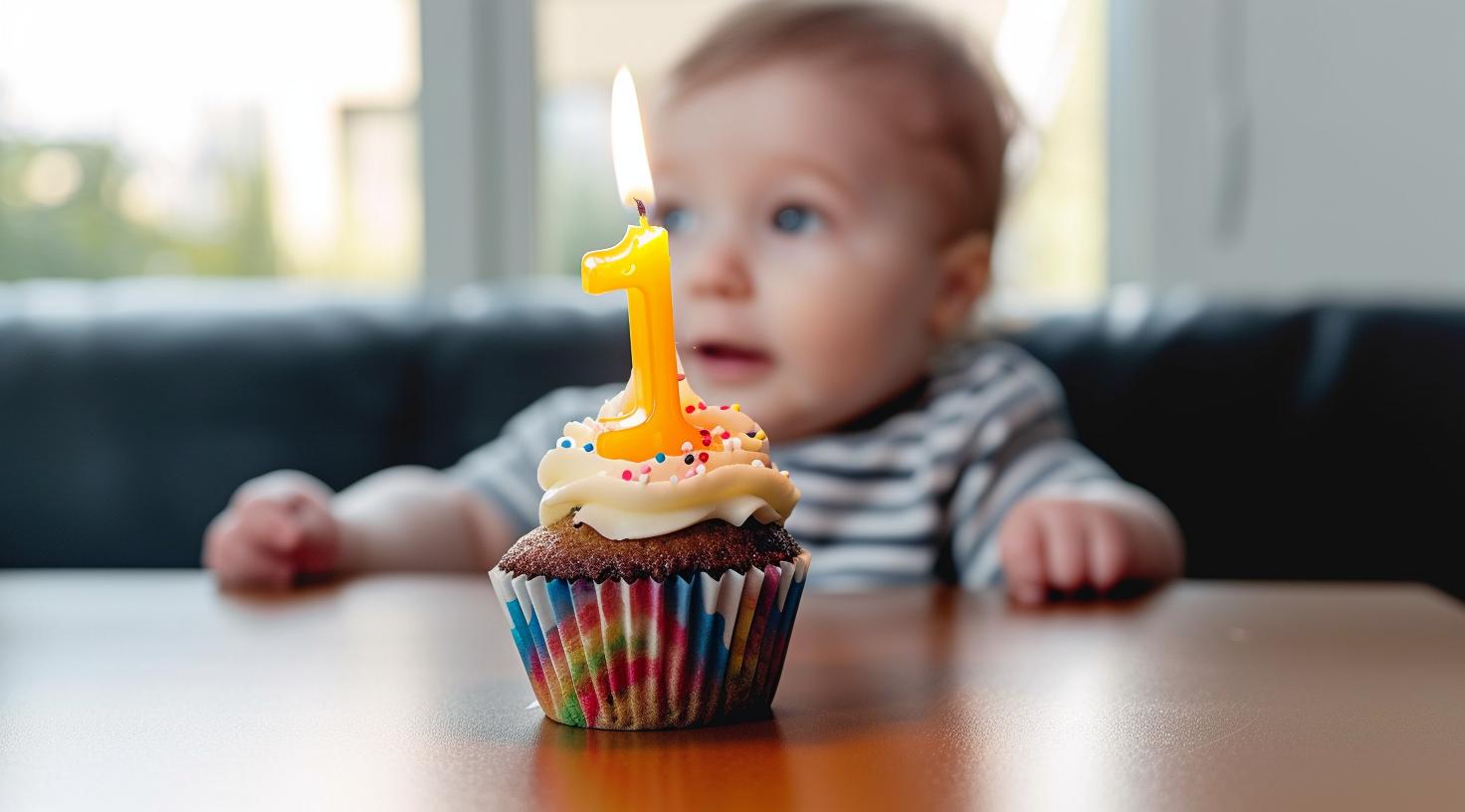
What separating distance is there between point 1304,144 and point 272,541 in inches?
79.0

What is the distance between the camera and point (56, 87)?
2.72 m

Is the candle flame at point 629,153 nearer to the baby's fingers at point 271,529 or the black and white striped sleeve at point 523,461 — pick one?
the baby's fingers at point 271,529

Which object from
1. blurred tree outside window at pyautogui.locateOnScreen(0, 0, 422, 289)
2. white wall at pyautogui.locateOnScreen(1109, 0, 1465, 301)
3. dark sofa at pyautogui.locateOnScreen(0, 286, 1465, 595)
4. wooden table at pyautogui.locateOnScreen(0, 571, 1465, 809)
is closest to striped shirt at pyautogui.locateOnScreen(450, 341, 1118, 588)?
dark sofa at pyautogui.locateOnScreen(0, 286, 1465, 595)

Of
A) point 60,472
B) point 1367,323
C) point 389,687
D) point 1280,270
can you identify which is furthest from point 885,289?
point 1280,270

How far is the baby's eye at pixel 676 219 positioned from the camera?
139cm

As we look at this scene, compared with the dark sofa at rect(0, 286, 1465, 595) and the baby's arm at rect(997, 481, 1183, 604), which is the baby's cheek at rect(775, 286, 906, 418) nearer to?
the baby's arm at rect(997, 481, 1183, 604)

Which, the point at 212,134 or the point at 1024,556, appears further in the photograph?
the point at 212,134

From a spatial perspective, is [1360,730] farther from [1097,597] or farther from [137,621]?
[137,621]

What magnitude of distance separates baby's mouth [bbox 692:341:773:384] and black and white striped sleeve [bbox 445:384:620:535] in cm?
27

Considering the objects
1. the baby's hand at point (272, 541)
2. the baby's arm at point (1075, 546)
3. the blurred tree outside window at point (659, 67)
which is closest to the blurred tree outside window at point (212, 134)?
the blurred tree outside window at point (659, 67)

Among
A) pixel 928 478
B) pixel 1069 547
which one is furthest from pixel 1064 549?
pixel 928 478

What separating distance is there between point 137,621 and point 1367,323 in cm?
141

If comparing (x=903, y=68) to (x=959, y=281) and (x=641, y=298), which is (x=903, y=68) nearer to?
(x=959, y=281)

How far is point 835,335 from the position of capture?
139 cm
